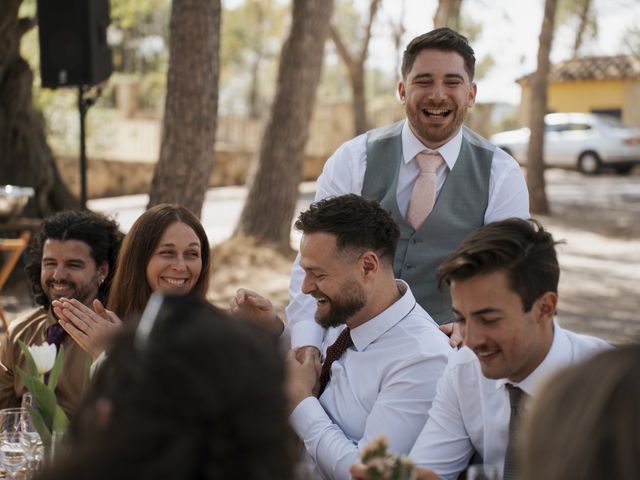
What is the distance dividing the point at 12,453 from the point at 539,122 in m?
15.1

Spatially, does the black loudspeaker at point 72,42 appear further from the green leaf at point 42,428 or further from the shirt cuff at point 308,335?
the green leaf at point 42,428

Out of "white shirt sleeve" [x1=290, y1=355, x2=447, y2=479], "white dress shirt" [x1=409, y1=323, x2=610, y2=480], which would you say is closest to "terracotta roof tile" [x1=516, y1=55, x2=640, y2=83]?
"white shirt sleeve" [x1=290, y1=355, x2=447, y2=479]

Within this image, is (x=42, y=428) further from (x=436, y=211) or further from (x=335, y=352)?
(x=436, y=211)

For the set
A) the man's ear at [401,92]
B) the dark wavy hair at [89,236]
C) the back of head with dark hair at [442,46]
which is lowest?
the dark wavy hair at [89,236]

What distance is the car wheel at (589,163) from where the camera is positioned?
24141 millimetres

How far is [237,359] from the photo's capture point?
111 cm

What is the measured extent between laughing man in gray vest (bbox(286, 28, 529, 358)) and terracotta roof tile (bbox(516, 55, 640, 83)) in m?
25.8

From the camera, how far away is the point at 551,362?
222cm

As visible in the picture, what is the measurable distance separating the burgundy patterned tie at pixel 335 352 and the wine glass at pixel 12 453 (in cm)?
84

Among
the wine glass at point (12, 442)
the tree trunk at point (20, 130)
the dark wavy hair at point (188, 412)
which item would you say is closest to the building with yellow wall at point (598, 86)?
the tree trunk at point (20, 130)

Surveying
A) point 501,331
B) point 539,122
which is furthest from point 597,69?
point 501,331

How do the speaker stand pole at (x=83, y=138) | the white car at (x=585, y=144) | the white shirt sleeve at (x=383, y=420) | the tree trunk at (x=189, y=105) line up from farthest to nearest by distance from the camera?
the white car at (x=585, y=144), the speaker stand pole at (x=83, y=138), the tree trunk at (x=189, y=105), the white shirt sleeve at (x=383, y=420)

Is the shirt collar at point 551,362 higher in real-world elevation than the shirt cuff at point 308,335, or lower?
higher

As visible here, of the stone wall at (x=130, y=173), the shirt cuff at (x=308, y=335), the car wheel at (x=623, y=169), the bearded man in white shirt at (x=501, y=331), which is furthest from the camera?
the car wheel at (x=623, y=169)
